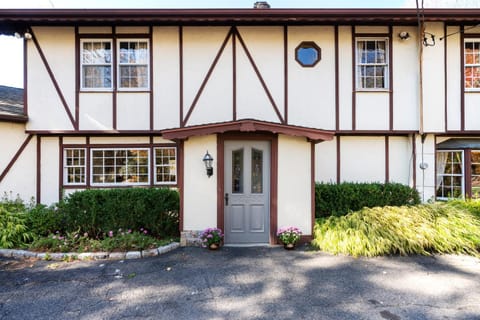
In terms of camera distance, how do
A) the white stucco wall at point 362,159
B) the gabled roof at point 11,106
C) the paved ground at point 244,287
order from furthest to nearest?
the white stucco wall at point 362,159 < the gabled roof at point 11,106 < the paved ground at point 244,287

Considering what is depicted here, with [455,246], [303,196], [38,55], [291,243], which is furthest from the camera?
[38,55]

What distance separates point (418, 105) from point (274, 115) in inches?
163

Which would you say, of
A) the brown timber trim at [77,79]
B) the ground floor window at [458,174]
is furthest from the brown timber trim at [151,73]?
the ground floor window at [458,174]

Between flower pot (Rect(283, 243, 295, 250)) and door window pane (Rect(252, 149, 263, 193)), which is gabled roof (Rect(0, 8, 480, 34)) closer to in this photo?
door window pane (Rect(252, 149, 263, 193))

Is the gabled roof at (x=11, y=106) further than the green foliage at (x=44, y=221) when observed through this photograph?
Yes

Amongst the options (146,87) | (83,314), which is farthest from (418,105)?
(83,314)

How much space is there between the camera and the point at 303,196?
239 inches

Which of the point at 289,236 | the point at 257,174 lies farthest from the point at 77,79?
the point at 289,236

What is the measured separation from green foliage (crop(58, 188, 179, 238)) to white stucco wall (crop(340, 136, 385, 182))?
531cm

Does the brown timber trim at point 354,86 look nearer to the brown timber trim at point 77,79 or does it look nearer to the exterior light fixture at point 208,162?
the exterior light fixture at point 208,162

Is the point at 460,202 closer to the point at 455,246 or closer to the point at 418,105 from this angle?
the point at 455,246

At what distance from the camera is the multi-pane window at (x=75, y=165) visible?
25.5 ft

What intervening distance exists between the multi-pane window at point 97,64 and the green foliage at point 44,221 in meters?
3.61

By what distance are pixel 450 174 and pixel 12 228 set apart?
11538mm
